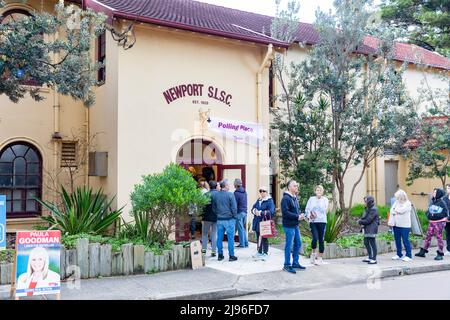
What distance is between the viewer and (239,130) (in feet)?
42.3

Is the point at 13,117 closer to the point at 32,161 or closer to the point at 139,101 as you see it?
the point at 32,161

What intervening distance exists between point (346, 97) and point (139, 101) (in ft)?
21.7

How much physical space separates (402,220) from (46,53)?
870 centimetres

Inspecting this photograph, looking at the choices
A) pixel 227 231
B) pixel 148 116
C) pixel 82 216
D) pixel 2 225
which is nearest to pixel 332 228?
pixel 227 231

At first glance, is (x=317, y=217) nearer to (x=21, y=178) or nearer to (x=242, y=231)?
(x=242, y=231)

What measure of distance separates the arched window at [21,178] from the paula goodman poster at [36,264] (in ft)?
20.9

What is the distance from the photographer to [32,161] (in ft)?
42.5

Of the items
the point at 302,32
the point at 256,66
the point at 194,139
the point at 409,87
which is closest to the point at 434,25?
the point at 409,87

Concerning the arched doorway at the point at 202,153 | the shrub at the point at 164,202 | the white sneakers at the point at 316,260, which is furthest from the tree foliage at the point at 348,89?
the shrub at the point at 164,202

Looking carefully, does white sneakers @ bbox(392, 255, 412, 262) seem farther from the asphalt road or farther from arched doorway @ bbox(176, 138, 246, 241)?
arched doorway @ bbox(176, 138, 246, 241)

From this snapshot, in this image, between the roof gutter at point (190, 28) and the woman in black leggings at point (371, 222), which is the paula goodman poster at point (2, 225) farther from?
the woman in black leggings at point (371, 222)

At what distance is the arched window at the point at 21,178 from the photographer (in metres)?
12.6

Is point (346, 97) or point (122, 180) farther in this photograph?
point (346, 97)
